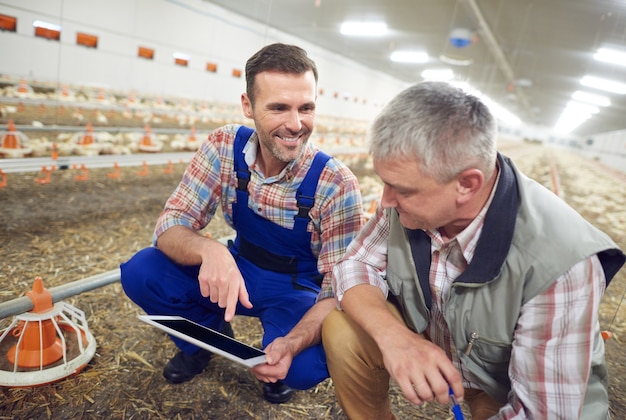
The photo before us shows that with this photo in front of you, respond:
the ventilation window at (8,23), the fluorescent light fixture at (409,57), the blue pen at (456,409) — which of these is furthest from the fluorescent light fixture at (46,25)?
the fluorescent light fixture at (409,57)

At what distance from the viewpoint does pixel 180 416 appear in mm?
1482

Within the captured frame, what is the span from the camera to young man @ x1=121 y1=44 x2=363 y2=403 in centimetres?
152

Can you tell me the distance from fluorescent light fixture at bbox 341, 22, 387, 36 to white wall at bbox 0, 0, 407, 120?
173cm

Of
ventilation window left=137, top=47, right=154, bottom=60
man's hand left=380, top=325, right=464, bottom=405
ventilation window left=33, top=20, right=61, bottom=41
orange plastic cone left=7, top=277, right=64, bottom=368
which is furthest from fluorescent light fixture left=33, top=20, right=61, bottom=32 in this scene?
man's hand left=380, top=325, right=464, bottom=405

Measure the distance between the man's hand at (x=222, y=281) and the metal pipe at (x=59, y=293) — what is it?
26.8 inches

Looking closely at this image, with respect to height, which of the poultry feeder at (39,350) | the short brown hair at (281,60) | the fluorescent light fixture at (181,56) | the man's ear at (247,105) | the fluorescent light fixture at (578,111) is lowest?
the poultry feeder at (39,350)

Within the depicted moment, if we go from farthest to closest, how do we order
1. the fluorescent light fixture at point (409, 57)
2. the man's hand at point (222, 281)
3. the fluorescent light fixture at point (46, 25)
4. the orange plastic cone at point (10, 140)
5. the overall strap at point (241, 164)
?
1. the fluorescent light fixture at point (409, 57)
2. the fluorescent light fixture at point (46, 25)
3. the orange plastic cone at point (10, 140)
4. the overall strap at point (241, 164)
5. the man's hand at point (222, 281)

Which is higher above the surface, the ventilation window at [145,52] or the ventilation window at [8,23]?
the ventilation window at [145,52]

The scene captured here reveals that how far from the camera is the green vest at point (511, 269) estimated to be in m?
0.90

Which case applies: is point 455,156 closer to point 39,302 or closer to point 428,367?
point 428,367

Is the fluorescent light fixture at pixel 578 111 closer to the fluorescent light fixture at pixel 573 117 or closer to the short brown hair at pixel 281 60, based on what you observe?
the fluorescent light fixture at pixel 573 117

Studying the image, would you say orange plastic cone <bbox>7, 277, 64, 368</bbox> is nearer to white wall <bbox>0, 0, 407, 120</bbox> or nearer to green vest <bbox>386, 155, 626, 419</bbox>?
green vest <bbox>386, 155, 626, 419</bbox>

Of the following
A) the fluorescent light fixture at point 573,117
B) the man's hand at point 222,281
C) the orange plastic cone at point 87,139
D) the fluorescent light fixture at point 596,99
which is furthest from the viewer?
the fluorescent light fixture at point 573,117

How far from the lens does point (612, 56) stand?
388 centimetres
